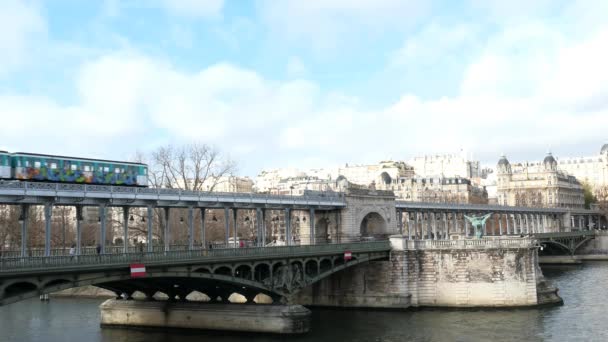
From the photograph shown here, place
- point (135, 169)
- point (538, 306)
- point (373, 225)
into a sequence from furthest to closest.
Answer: point (373, 225) < point (538, 306) < point (135, 169)

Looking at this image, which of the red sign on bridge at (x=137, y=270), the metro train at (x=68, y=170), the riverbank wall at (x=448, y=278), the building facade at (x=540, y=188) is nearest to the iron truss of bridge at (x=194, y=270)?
the red sign on bridge at (x=137, y=270)

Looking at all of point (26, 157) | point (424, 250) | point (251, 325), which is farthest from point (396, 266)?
point (26, 157)

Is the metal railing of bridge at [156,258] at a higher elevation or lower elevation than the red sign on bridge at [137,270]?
higher

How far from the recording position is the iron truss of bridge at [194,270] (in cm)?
3105

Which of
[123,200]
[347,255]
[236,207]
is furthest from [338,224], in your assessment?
[123,200]

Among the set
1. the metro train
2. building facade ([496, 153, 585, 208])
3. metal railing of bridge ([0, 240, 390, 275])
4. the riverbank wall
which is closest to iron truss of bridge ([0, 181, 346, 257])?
the metro train

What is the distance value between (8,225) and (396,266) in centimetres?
4759

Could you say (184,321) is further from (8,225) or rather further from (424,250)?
(8,225)

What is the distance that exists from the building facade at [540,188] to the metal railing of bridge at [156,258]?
135m

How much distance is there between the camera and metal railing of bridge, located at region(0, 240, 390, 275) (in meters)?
30.8

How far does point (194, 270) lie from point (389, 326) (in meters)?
16.3

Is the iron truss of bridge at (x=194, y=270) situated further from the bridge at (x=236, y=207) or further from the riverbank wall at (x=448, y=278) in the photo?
the bridge at (x=236, y=207)

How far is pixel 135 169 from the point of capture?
4953 centimetres

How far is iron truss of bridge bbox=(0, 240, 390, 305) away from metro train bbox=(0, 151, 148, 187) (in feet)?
24.3
